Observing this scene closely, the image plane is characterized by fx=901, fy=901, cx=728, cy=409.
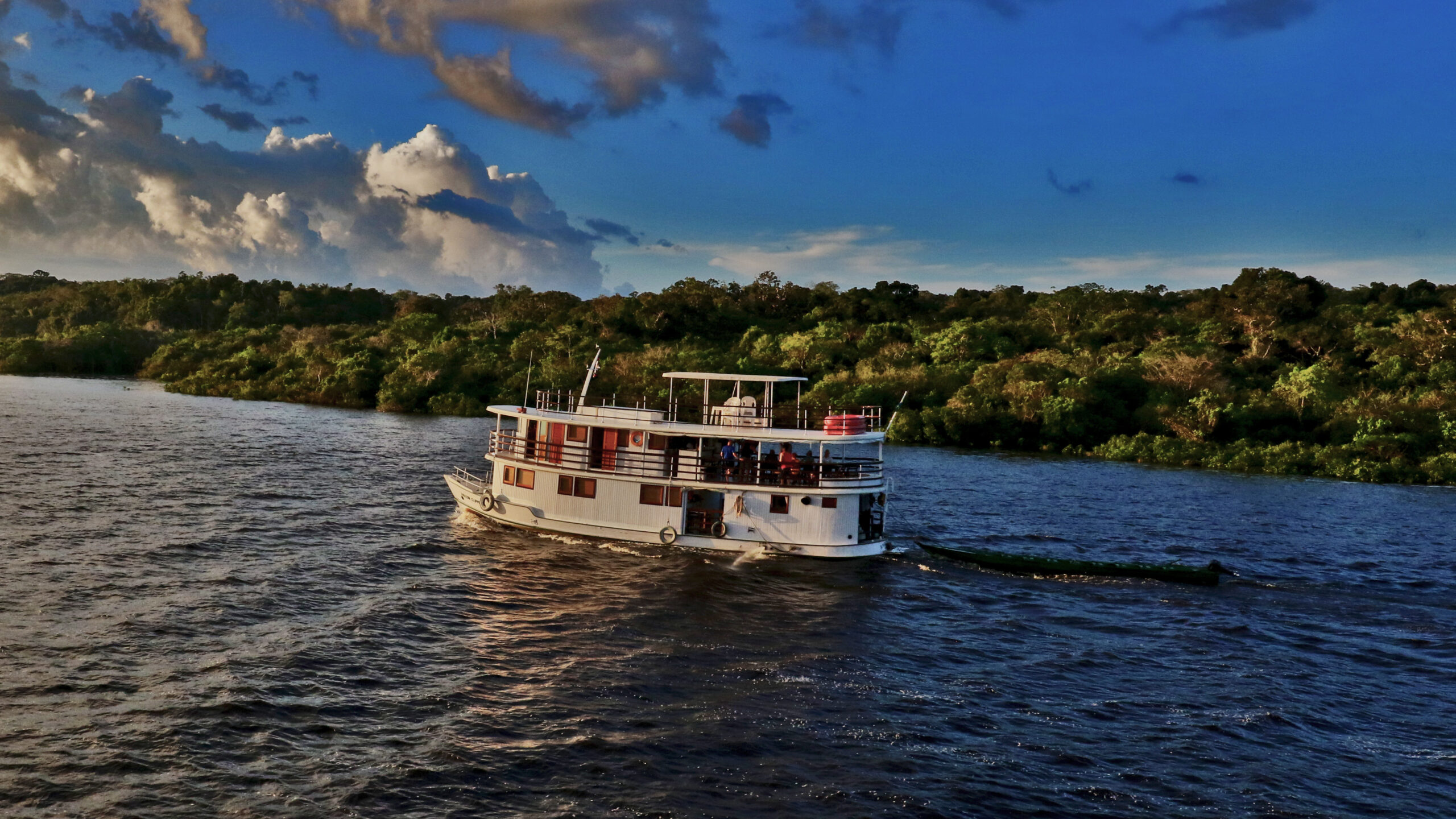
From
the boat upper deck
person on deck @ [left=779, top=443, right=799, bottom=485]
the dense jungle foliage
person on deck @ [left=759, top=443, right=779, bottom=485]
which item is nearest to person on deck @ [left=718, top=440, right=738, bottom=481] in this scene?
the boat upper deck

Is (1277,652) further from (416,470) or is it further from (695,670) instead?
(416,470)

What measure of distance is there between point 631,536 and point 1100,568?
63.1ft

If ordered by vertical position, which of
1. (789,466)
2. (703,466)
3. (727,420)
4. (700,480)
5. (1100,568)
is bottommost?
(1100,568)

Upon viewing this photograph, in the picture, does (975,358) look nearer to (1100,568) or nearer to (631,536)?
(1100,568)

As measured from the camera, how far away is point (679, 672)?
81.8 feet

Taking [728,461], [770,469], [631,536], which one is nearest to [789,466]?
[770,469]

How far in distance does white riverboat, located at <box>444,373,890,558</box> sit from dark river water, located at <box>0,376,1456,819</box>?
1.28 meters

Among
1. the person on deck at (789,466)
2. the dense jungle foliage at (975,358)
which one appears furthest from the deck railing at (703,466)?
the dense jungle foliage at (975,358)

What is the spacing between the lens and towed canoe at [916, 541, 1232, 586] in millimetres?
35719

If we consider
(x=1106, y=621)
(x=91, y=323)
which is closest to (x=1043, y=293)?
(x=1106, y=621)

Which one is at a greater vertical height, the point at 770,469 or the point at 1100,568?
the point at 770,469

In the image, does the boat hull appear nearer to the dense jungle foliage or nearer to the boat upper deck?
the boat upper deck

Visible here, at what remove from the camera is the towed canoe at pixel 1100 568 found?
1406 inches

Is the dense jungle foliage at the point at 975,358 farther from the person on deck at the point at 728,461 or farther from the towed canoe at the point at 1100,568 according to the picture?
the person on deck at the point at 728,461
